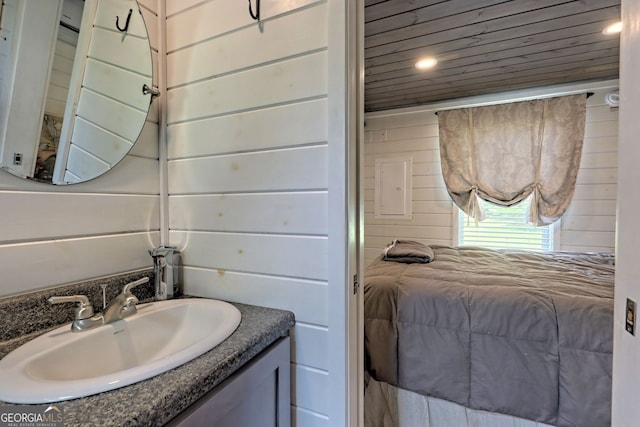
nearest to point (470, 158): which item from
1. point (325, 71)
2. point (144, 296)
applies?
point (325, 71)

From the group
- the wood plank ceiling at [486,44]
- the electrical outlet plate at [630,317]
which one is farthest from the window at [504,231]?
the electrical outlet plate at [630,317]

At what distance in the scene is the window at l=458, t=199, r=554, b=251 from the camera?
320cm

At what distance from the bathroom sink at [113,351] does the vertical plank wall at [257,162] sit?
163mm

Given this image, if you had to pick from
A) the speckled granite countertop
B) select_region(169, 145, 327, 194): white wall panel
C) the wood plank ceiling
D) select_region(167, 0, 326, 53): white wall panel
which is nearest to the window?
the wood plank ceiling

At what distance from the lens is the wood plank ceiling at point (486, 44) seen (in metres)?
1.77

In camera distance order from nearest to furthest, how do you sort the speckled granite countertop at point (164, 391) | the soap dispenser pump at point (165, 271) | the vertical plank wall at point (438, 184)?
the speckled granite countertop at point (164, 391), the soap dispenser pump at point (165, 271), the vertical plank wall at point (438, 184)

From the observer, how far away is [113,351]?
0.83 m

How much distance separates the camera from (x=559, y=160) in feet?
9.93

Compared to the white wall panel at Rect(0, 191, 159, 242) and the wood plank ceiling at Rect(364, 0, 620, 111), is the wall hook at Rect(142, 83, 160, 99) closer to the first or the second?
the white wall panel at Rect(0, 191, 159, 242)

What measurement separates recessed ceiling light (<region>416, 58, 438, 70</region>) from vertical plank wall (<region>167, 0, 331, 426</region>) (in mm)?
1871

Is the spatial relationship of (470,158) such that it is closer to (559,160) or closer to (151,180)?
(559,160)

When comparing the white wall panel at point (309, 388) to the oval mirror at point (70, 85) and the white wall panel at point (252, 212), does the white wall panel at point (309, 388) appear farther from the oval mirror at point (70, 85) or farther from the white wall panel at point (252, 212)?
the oval mirror at point (70, 85)

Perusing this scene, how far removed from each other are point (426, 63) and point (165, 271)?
255 cm

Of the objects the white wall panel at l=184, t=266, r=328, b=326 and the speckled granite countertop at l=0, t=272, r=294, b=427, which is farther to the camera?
the white wall panel at l=184, t=266, r=328, b=326
